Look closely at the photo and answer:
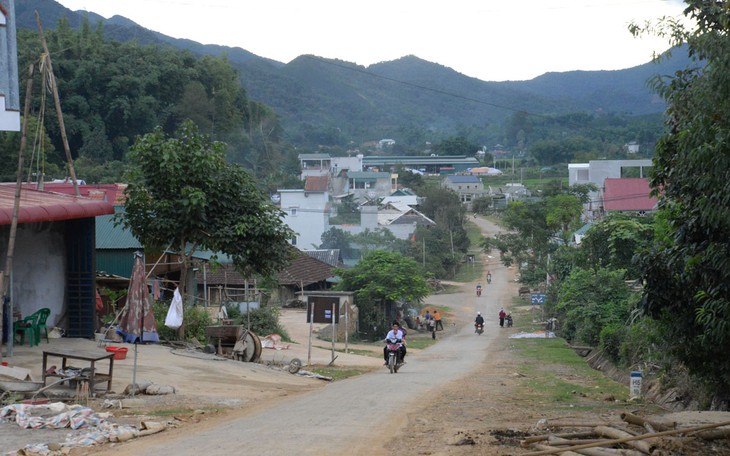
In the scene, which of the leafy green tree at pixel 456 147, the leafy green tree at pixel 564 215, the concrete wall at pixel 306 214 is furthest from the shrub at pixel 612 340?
the leafy green tree at pixel 456 147

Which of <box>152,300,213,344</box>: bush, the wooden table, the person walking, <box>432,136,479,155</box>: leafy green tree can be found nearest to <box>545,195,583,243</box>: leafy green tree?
the person walking

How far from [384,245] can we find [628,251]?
42987 mm

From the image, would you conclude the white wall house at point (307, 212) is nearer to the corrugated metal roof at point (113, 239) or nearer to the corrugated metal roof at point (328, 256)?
the corrugated metal roof at point (328, 256)

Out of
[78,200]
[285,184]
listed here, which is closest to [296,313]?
[78,200]

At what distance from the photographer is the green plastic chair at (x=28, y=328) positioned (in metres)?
19.3

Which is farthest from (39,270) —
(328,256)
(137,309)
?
(328,256)

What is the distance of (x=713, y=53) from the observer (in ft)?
33.9

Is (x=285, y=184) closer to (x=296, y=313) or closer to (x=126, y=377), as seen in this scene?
(x=296, y=313)

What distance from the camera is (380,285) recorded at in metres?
46.8

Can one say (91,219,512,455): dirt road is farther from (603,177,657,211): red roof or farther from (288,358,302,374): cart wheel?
(603,177,657,211): red roof

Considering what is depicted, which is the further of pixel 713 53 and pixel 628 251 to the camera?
pixel 628 251

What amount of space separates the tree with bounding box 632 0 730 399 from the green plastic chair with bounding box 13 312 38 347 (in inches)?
519

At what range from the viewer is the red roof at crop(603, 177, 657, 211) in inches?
2466

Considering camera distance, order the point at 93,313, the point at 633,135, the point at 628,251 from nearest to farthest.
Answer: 1. the point at 93,313
2. the point at 628,251
3. the point at 633,135
